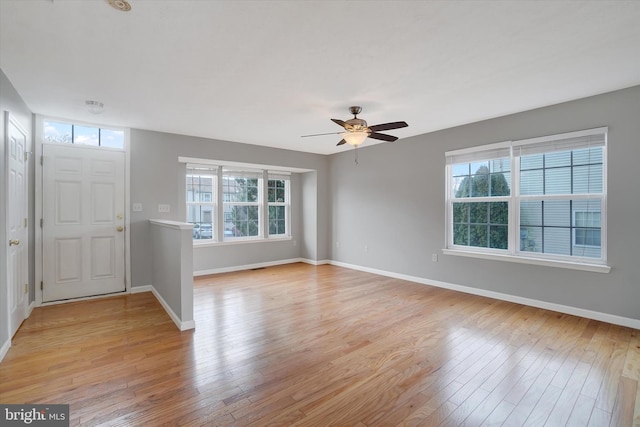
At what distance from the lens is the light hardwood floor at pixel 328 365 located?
5.92 ft

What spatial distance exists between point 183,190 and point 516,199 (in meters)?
5.30

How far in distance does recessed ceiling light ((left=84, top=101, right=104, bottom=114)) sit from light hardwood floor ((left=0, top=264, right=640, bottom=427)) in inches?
96.7

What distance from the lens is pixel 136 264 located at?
442cm

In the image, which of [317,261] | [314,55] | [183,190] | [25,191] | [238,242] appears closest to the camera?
[314,55]

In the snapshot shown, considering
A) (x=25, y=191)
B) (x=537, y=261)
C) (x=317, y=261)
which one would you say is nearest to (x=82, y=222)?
(x=25, y=191)

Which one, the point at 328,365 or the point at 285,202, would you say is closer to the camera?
the point at 328,365

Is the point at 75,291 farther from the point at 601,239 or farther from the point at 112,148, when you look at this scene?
the point at 601,239

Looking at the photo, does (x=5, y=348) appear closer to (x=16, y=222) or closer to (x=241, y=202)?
(x=16, y=222)

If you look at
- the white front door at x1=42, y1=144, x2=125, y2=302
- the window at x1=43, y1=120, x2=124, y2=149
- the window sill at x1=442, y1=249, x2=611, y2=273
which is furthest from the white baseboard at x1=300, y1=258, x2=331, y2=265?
the window at x1=43, y1=120, x2=124, y2=149

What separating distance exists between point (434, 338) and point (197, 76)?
3.36 metres

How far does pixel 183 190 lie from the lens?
5285 millimetres

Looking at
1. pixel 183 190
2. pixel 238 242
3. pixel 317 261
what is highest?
pixel 183 190

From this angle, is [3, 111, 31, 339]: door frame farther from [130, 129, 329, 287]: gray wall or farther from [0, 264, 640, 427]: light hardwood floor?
[130, 129, 329, 287]: gray wall

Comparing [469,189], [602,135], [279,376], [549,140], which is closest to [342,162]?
[469,189]
